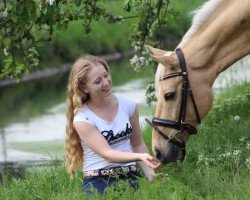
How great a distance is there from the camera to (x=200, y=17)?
707 cm

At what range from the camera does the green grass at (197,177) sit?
6113mm

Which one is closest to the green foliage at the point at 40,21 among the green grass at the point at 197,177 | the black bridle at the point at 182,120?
the green grass at the point at 197,177

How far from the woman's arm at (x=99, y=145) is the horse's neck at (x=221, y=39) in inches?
42.8

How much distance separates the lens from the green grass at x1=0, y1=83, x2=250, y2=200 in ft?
20.1

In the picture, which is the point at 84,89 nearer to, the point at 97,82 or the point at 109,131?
the point at 97,82

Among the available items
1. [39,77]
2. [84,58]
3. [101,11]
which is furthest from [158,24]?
[39,77]

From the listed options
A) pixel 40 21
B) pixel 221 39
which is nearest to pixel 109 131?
pixel 221 39

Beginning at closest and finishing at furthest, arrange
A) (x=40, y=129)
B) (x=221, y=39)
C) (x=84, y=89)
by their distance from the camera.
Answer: (x=84, y=89)
(x=221, y=39)
(x=40, y=129)

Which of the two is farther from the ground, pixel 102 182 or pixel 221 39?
pixel 221 39

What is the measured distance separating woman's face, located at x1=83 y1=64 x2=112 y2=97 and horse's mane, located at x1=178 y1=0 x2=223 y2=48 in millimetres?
877

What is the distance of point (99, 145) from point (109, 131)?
0.16m

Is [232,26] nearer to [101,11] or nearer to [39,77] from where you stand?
[101,11]

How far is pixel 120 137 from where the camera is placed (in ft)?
21.3

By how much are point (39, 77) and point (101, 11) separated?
48.3ft
